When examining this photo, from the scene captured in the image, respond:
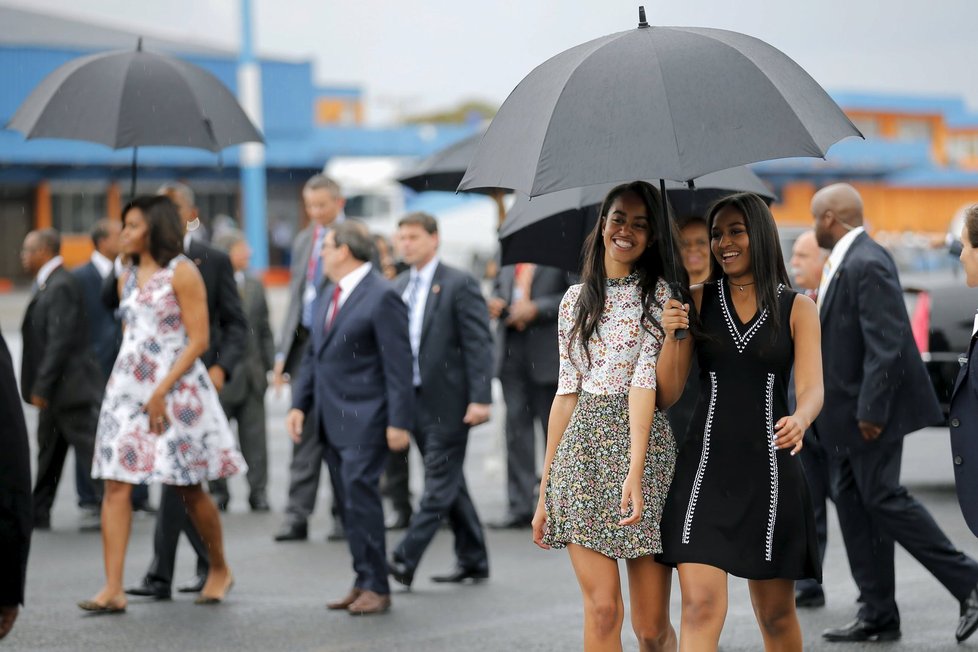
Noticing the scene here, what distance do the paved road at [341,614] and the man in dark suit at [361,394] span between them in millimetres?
375

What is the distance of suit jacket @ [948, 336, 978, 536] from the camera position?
5242mm

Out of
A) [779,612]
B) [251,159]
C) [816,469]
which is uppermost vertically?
[251,159]

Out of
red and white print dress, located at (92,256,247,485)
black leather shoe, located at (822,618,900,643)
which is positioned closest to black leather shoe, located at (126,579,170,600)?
red and white print dress, located at (92,256,247,485)

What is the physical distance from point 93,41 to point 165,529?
51832 mm

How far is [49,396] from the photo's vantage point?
10.3 metres

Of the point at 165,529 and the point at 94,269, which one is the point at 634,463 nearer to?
the point at 165,529

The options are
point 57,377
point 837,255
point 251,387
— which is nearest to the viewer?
point 837,255

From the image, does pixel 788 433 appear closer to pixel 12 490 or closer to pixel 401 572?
pixel 12 490

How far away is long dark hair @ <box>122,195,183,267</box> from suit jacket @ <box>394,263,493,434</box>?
1724 mm

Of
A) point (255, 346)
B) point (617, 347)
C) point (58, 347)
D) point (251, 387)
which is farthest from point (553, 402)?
point (255, 346)

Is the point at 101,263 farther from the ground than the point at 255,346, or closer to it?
farther from the ground

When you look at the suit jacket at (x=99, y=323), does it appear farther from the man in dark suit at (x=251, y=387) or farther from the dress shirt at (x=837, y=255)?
the dress shirt at (x=837, y=255)

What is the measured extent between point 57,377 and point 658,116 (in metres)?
7.02

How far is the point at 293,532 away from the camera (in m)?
9.64
